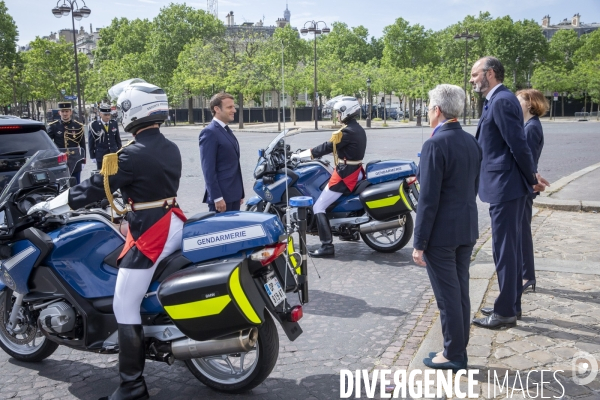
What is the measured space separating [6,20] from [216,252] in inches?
2811

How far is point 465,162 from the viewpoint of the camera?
12.3ft

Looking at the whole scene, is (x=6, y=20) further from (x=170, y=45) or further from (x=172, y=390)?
(x=172, y=390)

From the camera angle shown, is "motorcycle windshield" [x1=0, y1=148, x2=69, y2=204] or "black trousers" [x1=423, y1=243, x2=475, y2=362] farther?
"motorcycle windshield" [x1=0, y1=148, x2=69, y2=204]

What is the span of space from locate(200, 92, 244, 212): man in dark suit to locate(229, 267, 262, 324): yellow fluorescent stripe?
262cm

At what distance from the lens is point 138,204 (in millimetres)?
3621

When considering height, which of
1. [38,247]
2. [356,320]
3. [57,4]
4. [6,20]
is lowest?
[356,320]

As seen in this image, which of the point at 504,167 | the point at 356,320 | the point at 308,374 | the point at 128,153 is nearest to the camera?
the point at 128,153

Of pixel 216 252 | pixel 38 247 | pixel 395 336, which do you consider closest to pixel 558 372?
pixel 395 336

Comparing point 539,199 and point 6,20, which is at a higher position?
point 6,20

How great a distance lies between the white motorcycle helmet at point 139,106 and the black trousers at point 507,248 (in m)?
2.59

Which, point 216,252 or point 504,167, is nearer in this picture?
point 216,252

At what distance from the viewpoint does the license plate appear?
3.61 metres

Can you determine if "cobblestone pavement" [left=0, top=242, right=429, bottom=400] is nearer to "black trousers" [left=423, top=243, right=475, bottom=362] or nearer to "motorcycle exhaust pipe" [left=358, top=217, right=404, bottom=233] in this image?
"black trousers" [left=423, top=243, right=475, bottom=362]

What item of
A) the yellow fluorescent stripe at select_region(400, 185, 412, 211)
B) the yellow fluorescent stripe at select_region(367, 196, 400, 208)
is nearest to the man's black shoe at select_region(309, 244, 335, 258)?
the yellow fluorescent stripe at select_region(367, 196, 400, 208)
